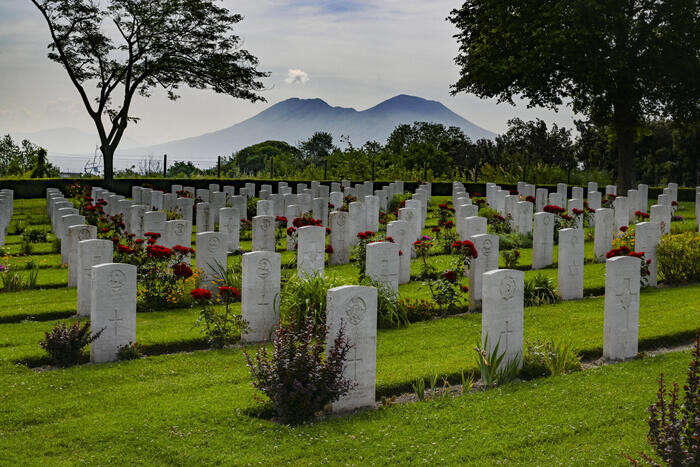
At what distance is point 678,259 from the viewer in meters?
13.6

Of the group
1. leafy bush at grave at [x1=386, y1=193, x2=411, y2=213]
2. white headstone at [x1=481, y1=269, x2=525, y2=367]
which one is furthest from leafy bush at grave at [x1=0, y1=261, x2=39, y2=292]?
leafy bush at grave at [x1=386, y1=193, x2=411, y2=213]

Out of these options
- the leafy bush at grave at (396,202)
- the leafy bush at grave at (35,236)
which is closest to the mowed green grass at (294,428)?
the leafy bush at grave at (35,236)

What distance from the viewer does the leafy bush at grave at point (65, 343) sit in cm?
848

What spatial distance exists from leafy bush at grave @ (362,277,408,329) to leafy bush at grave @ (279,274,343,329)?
0.74 metres

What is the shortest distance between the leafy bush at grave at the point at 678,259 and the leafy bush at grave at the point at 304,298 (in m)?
7.14

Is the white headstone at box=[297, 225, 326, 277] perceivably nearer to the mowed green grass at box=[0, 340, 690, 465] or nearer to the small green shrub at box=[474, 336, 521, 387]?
the mowed green grass at box=[0, 340, 690, 465]

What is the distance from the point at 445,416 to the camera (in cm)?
677

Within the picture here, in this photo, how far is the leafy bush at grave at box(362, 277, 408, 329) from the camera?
10422 millimetres

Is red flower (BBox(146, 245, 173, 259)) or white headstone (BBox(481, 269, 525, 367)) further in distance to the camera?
red flower (BBox(146, 245, 173, 259))

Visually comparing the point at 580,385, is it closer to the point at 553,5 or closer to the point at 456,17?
the point at 553,5

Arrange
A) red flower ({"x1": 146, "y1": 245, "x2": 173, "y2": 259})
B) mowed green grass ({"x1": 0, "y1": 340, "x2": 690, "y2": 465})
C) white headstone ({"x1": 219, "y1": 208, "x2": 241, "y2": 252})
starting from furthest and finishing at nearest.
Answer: white headstone ({"x1": 219, "y1": 208, "x2": 241, "y2": 252}) → red flower ({"x1": 146, "y1": 245, "x2": 173, "y2": 259}) → mowed green grass ({"x1": 0, "y1": 340, "x2": 690, "y2": 465})

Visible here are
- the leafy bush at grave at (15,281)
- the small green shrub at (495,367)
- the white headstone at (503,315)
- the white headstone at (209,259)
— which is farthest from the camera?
the leafy bush at grave at (15,281)

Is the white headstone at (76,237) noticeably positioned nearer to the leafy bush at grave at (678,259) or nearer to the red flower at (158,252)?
the red flower at (158,252)

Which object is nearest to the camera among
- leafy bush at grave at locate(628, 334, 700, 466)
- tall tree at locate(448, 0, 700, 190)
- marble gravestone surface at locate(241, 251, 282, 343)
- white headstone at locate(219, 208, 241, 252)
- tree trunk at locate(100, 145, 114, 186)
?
leafy bush at grave at locate(628, 334, 700, 466)
